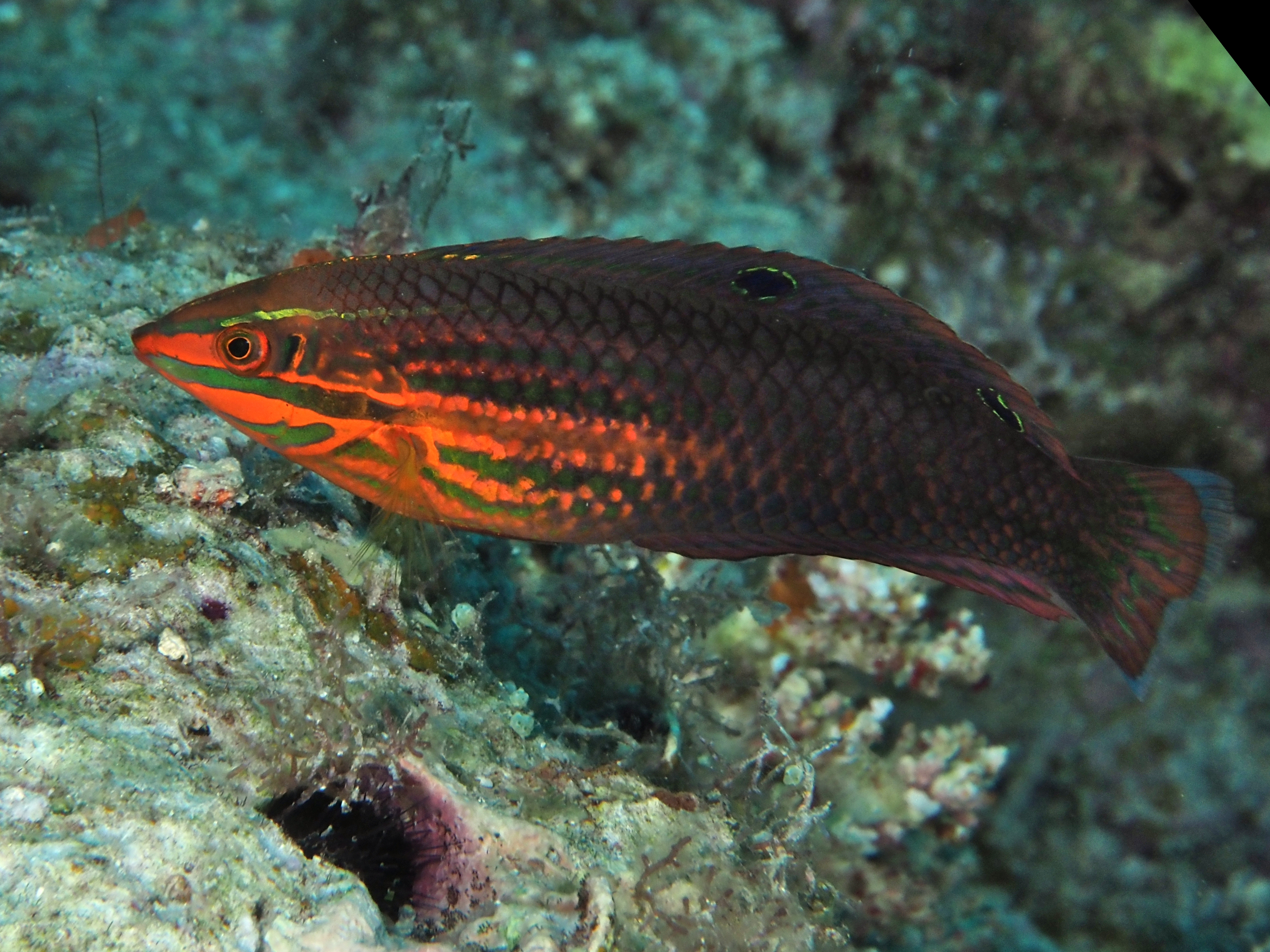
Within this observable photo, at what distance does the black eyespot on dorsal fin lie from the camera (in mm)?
2523

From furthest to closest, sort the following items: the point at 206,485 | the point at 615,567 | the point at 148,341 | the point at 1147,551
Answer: the point at 615,567 → the point at 1147,551 → the point at 206,485 → the point at 148,341

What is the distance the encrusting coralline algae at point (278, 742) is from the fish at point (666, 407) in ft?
1.28

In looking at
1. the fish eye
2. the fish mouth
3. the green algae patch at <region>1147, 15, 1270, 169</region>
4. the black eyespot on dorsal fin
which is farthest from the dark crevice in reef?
the green algae patch at <region>1147, 15, 1270, 169</region>

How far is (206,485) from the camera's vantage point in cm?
247

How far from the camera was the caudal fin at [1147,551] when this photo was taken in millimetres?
2588

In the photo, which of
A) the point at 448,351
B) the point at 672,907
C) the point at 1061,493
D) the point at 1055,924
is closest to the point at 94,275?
the point at 448,351

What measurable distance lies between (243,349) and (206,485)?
46 centimetres

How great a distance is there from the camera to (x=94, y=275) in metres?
3.61

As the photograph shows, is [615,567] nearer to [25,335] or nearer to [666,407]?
[666,407]

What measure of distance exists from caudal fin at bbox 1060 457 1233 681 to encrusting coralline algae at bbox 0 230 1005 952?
117 cm

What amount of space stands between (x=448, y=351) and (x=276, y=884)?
58.8 inches

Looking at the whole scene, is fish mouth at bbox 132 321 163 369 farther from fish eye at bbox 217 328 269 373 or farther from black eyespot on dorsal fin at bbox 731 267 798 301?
black eyespot on dorsal fin at bbox 731 267 798 301

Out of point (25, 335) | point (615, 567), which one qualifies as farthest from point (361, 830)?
point (25, 335)

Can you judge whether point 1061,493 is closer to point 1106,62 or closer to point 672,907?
point 672,907
